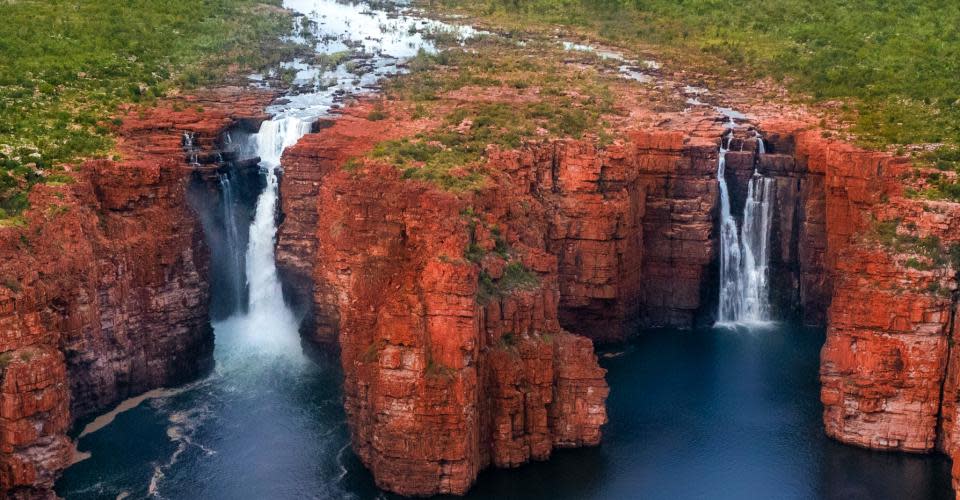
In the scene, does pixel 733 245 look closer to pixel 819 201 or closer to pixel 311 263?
pixel 819 201

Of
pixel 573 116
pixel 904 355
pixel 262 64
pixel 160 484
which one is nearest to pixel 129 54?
pixel 262 64

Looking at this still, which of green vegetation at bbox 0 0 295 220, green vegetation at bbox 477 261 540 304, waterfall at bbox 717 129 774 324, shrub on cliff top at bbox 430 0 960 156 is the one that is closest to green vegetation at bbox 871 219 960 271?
shrub on cliff top at bbox 430 0 960 156

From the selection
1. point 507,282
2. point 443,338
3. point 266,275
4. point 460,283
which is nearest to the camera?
point 460,283

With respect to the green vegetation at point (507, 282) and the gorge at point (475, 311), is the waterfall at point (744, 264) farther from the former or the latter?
the green vegetation at point (507, 282)

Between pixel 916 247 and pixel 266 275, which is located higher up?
pixel 916 247

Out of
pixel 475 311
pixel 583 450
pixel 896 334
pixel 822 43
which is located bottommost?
pixel 583 450

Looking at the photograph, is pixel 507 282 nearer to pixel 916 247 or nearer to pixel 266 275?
pixel 916 247

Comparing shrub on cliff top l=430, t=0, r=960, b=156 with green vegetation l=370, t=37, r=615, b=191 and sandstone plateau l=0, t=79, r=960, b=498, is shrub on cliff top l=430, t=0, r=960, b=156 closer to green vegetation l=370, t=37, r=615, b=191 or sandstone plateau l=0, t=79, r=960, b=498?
sandstone plateau l=0, t=79, r=960, b=498

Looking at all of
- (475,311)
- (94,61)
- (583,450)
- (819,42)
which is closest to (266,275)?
(94,61)
